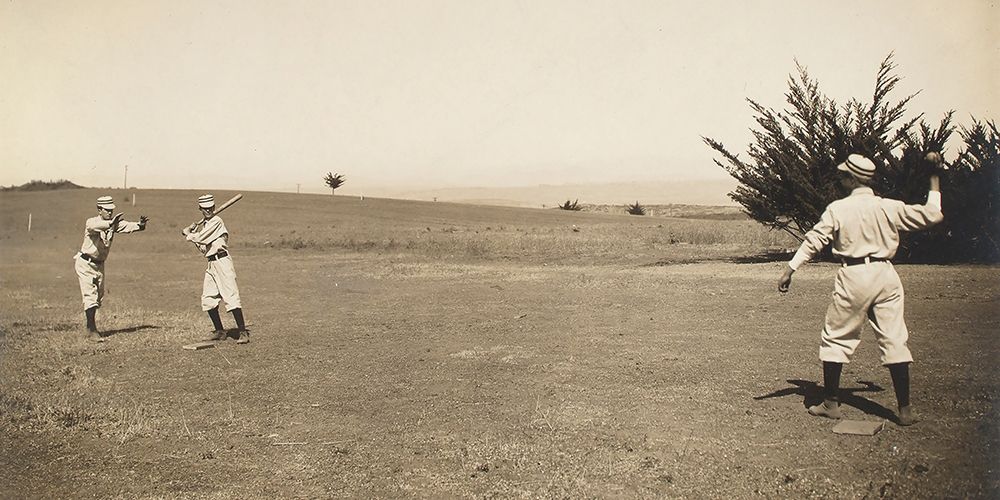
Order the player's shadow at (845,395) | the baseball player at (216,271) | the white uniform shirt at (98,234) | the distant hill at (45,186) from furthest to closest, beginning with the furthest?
1. the distant hill at (45,186)
2. the white uniform shirt at (98,234)
3. the baseball player at (216,271)
4. the player's shadow at (845,395)

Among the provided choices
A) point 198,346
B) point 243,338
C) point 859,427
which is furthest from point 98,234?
point 859,427

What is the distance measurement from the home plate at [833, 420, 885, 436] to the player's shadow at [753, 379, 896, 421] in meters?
0.36

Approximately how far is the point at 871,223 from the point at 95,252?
31.6ft

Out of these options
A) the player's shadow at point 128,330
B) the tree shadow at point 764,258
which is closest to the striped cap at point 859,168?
the player's shadow at point 128,330

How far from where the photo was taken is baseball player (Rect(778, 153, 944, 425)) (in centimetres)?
553

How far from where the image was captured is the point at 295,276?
2008 centimetres

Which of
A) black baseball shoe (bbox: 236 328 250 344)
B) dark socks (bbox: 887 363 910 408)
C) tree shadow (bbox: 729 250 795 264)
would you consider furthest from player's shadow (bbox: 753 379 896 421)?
tree shadow (bbox: 729 250 795 264)

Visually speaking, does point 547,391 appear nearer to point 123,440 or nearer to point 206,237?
point 123,440

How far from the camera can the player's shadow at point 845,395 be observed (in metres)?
6.04

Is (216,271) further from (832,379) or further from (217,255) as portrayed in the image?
(832,379)

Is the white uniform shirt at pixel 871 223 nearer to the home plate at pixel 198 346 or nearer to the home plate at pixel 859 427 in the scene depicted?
the home plate at pixel 859 427

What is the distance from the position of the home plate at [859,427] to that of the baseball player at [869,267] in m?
0.24

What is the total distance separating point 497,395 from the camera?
274 inches

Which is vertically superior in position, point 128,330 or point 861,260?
point 861,260
